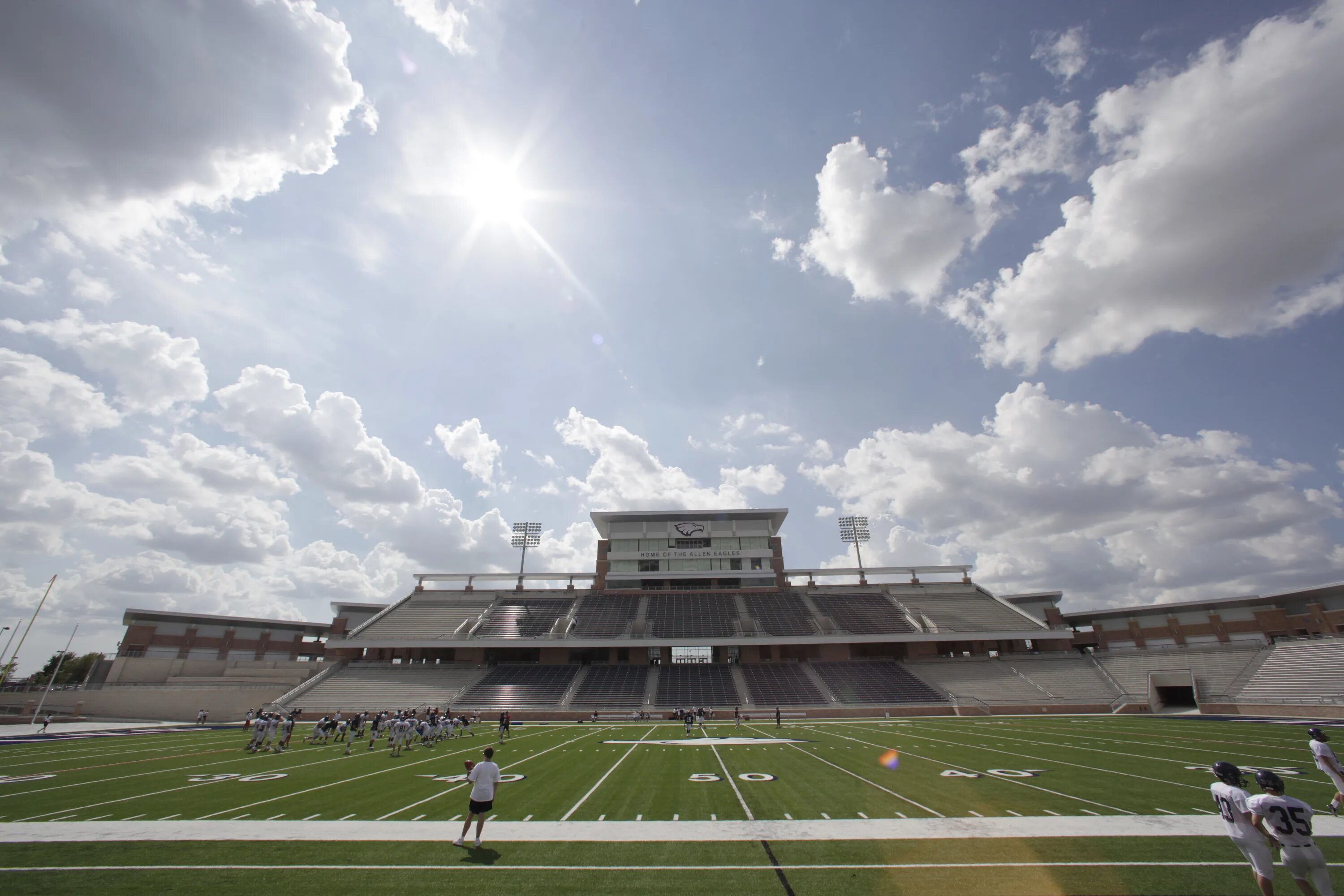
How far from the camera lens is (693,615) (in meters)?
55.3

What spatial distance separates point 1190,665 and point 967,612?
53.9 ft

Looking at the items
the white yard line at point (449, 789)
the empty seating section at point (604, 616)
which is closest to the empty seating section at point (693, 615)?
the empty seating section at point (604, 616)

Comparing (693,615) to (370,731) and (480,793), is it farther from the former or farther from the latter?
(480,793)

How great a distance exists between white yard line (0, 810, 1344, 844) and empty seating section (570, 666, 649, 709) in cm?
3467

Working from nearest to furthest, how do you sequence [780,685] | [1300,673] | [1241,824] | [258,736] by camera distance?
[1241,824] → [258,736] → [1300,673] → [780,685]

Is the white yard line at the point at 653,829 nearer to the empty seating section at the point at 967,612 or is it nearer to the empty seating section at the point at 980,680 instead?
the empty seating section at the point at 980,680

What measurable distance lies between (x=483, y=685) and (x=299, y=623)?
28.8 metres

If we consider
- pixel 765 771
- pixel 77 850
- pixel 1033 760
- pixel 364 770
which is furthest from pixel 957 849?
pixel 364 770

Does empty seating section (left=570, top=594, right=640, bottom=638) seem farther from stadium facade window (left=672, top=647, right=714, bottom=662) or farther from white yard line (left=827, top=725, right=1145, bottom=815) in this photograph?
white yard line (left=827, top=725, right=1145, bottom=815)

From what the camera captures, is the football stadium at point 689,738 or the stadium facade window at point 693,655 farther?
the stadium facade window at point 693,655

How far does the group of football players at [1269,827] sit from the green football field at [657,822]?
5.81ft

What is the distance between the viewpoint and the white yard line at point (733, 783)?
12.2m

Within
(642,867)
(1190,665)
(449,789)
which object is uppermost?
(1190,665)

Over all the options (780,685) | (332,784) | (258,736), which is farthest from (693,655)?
(332,784)
